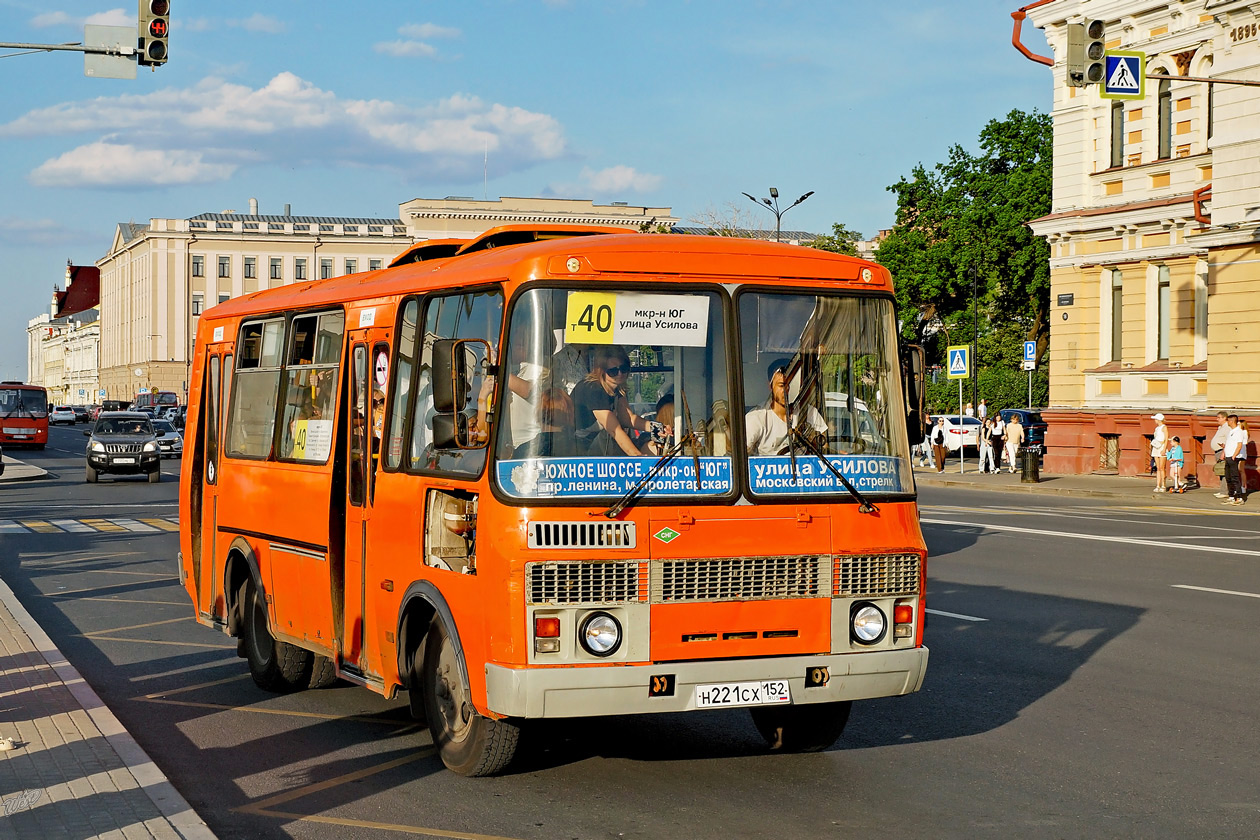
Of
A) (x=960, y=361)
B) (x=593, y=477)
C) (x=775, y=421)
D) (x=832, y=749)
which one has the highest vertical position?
(x=960, y=361)

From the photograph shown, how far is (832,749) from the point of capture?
25.6 feet

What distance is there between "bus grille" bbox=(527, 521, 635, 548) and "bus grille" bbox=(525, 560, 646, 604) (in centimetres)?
8

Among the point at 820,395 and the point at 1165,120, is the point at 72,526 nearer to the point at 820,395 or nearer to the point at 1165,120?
the point at 820,395

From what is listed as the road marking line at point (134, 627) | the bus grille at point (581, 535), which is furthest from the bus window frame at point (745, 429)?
the road marking line at point (134, 627)

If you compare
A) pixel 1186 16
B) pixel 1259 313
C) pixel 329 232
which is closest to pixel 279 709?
pixel 1259 313

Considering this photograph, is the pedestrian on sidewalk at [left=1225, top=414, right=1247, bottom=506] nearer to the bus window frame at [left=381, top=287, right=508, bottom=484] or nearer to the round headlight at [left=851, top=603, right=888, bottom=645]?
the round headlight at [left=851, top=603, right=888, bottom=645]

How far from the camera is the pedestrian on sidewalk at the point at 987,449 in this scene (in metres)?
39.8

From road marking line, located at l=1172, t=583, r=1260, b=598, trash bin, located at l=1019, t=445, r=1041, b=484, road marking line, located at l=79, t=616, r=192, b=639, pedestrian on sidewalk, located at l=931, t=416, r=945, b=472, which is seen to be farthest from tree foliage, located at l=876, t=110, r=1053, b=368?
road marking line, located at l=79, t=616, r=192, b=639

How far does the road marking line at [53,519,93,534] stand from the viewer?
21938 mm

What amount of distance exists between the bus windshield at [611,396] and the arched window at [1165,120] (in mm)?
30413

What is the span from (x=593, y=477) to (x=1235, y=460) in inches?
960

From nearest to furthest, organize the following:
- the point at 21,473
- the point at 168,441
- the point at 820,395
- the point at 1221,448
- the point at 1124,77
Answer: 1. the point at 820,395
2. the point at 1124,77
3. the point at 1221,448
4. the point at 21,473
5. the point at 168,441

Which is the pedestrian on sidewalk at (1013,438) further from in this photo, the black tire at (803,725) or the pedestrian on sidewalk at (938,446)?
the black tire at (803,725)

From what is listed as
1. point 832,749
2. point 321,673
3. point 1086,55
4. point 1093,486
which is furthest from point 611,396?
point 1093,486
